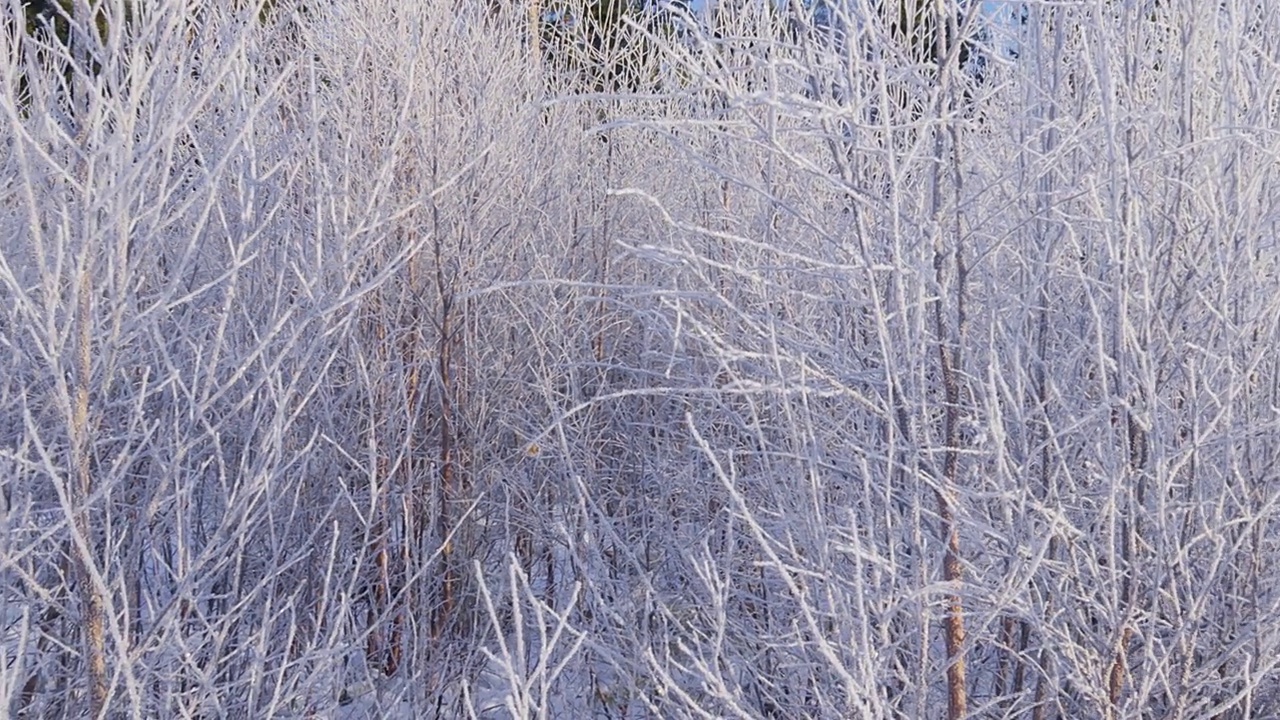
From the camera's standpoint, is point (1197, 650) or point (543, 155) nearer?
point (1197, 650)

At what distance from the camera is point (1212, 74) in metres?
2.36

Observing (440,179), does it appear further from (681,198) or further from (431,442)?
(681,198)

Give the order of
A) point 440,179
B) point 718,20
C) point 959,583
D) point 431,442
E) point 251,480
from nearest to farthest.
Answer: point 959,583, point 251,480, point 440,179, point 431,442, point 718,20

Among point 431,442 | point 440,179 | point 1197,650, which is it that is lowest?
point 431,442

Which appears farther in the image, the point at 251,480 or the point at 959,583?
the point at 251,480

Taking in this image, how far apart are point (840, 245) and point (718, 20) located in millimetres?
3826

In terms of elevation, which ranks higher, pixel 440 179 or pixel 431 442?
pixel 440 179

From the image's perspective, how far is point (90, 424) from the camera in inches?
88.9

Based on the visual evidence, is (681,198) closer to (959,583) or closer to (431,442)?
(431,442)

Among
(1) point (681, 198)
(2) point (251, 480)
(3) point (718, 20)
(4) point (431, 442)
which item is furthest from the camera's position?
(1) point (681, 198)

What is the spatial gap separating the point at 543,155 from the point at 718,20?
116cm

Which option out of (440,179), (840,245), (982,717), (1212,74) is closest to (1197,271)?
(1212,74)

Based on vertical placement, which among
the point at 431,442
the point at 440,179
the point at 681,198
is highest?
the point at 440,179

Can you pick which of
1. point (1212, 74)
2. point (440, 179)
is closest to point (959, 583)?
point (1212, 74)
